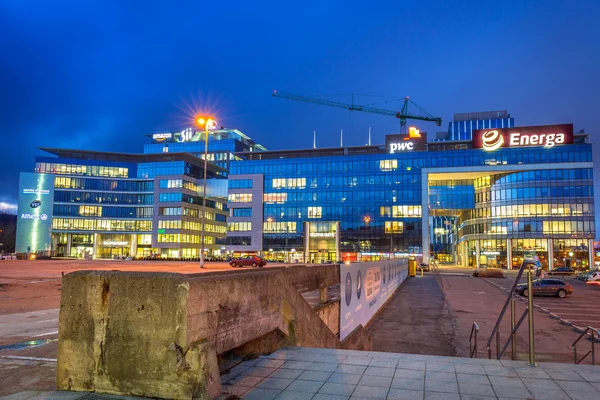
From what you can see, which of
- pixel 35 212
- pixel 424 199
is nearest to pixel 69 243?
pixel 35 212

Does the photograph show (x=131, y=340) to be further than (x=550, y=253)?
No

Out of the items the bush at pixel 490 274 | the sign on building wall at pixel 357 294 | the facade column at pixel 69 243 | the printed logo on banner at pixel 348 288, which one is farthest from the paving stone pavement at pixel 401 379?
the facade column at pixel 69 243

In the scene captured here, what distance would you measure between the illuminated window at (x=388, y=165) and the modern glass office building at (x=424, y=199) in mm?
224

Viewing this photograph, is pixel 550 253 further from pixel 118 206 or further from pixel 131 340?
pixel 118 206

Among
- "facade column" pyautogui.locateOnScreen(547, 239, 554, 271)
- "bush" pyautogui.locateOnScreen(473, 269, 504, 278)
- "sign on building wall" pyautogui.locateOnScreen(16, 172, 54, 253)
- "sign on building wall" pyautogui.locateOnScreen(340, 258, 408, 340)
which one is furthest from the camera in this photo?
"sign on building wall" pyautogui.locateOnScreen(16, 172, 54, 253)

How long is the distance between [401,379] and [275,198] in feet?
321

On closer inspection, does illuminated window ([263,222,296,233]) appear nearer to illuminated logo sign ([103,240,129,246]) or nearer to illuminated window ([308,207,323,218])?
illuminated window ([308,207,323,218])

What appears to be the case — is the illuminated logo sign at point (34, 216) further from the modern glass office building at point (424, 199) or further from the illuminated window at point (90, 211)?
the modern glass office building at point (424, 199)

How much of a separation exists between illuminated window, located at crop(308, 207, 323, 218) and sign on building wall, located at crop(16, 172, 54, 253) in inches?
2640

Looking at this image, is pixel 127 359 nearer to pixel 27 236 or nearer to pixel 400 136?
pixel 400 136

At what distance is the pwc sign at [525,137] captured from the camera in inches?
3452

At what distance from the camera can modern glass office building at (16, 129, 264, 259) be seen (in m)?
109

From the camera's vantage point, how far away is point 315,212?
100 metres

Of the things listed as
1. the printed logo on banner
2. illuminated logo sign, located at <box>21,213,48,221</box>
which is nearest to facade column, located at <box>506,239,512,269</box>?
the printed logo on banner
